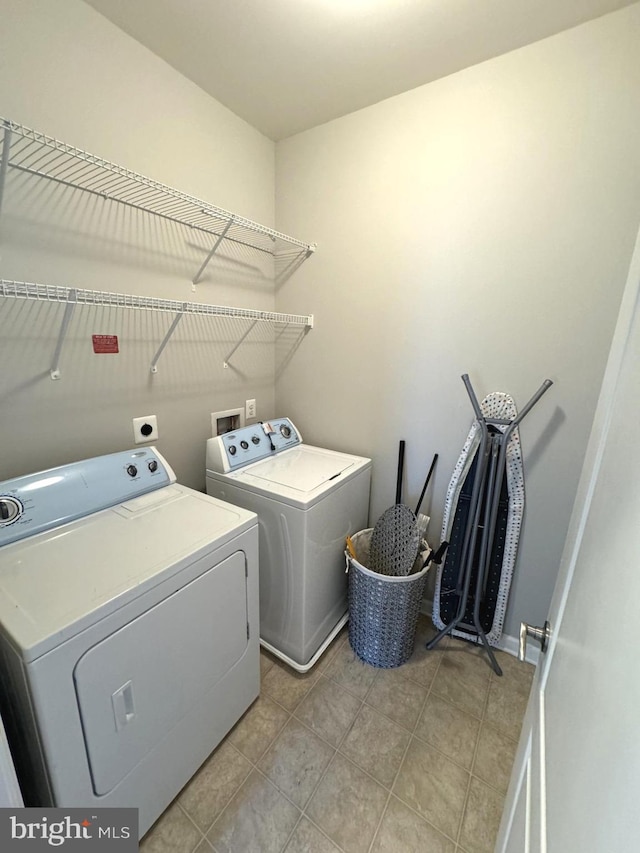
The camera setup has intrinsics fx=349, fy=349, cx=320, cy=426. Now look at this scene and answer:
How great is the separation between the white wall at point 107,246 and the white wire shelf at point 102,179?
54 mm

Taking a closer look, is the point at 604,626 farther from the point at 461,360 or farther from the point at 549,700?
the point at 461,360

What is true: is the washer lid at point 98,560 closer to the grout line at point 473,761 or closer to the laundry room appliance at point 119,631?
the laundry room appliance at point 119,631

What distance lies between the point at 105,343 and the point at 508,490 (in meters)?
1.91

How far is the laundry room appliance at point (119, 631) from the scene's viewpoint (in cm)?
83

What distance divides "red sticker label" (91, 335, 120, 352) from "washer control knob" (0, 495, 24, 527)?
634mm

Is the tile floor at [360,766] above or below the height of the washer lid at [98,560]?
below

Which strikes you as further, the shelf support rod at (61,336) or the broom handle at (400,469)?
the broom handle at (400,469)

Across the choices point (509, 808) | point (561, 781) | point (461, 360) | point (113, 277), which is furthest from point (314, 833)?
point (113, 277)

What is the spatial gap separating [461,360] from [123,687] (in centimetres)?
177

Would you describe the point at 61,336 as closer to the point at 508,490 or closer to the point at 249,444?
the point at 249,444

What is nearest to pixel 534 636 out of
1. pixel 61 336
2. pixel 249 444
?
pixel 249 444

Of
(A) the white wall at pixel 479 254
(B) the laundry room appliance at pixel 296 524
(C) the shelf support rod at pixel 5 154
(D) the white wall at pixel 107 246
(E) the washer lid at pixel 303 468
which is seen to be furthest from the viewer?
(E) the washer lid at pixel 303 468

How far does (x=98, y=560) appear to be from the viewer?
1035 mm
